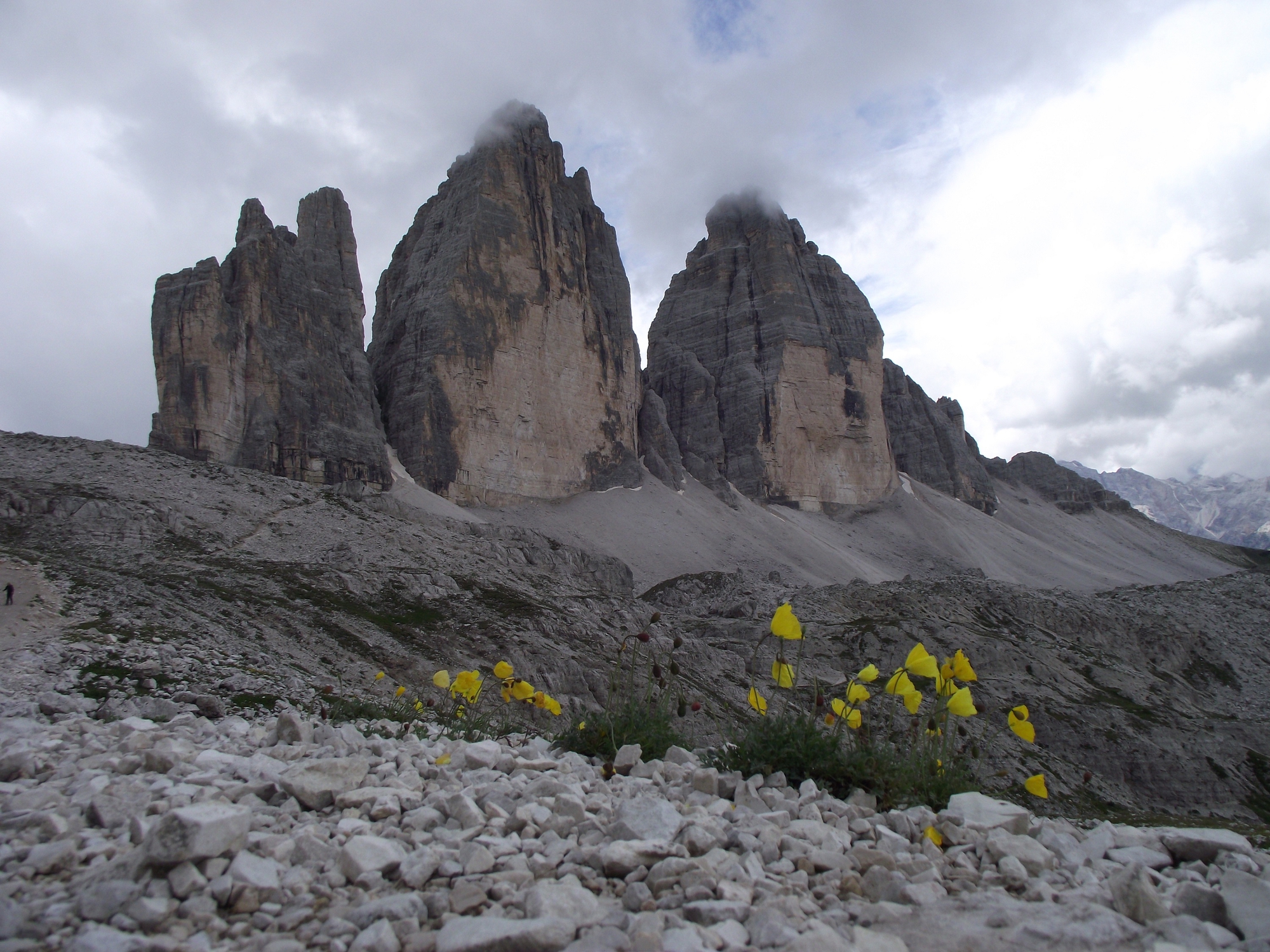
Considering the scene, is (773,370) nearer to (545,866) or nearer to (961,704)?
(961,704)

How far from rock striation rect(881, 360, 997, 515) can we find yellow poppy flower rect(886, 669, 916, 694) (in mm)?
127995

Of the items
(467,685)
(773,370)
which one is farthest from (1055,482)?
(467,685)

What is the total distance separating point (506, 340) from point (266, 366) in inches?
1066

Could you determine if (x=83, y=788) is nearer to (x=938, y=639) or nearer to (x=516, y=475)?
(x=938, y=639)

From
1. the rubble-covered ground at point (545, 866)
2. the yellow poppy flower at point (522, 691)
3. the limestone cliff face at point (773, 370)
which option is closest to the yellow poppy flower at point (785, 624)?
the rubble-covered ground at point (545, 866)

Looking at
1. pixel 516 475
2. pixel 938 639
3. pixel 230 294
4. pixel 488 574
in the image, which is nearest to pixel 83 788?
pixel 488 574

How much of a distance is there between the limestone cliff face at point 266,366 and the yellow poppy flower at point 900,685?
62.2m

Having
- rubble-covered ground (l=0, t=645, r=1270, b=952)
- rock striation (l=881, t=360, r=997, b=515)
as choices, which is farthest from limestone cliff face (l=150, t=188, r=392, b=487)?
rock striation (l=881, t=360, r=997, b=515)

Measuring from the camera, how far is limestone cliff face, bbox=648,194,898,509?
10788cm

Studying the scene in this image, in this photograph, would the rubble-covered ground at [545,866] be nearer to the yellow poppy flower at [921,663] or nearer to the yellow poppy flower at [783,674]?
the yellow poppy flower at [783,674]

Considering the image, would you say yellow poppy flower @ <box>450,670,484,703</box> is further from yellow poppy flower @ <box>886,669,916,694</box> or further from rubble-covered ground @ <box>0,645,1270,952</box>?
yellow poppy flower @ <box>886,669,916,694</box>

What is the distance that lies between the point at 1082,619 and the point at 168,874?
5570 centimetres

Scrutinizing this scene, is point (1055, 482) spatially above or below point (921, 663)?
→ above

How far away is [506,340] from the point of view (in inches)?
3241
